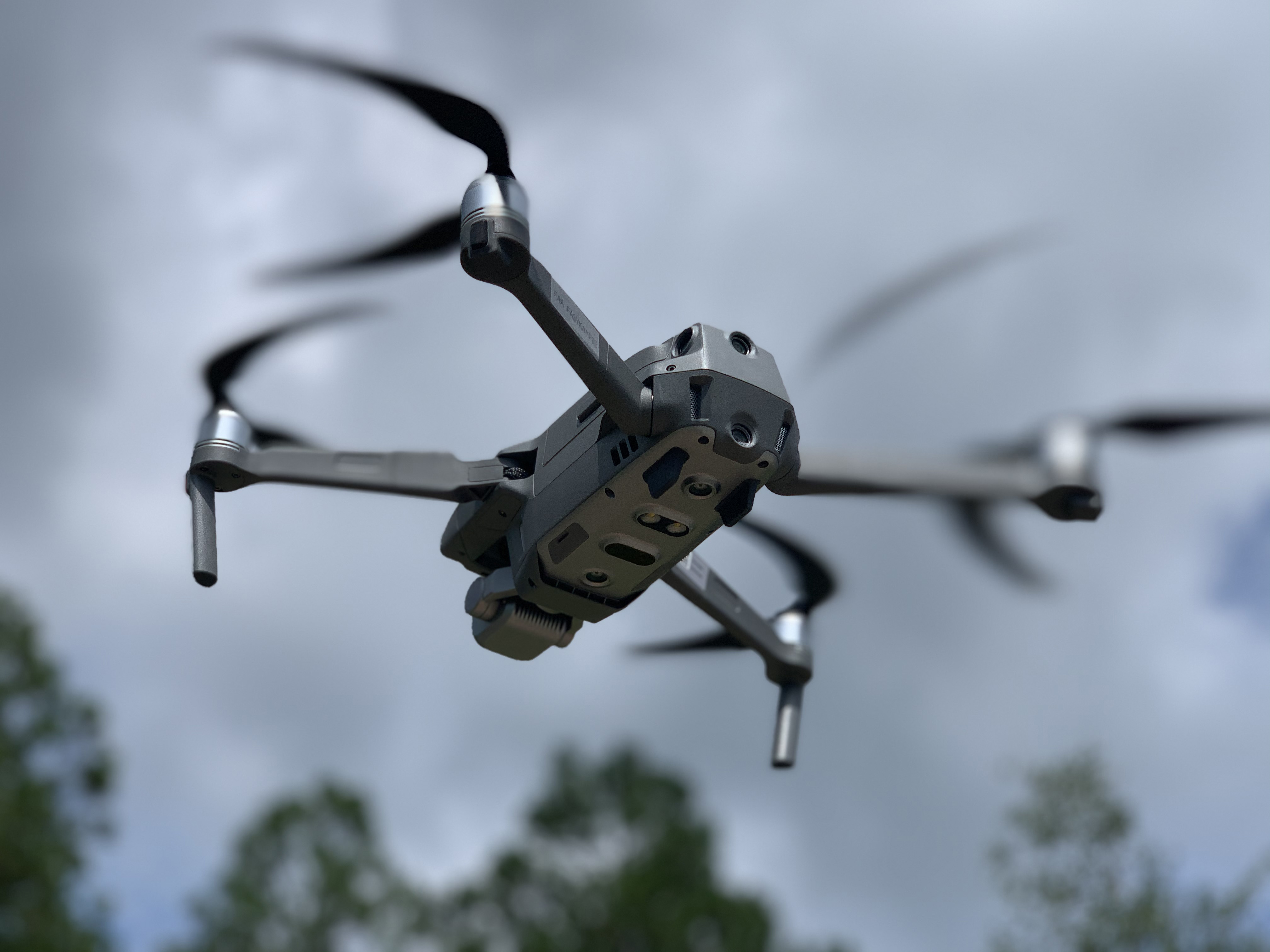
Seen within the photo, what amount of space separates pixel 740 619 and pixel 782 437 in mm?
2207

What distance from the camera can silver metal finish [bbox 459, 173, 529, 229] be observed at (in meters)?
5.25

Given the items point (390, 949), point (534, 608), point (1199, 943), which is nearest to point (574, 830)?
point (390, 949)

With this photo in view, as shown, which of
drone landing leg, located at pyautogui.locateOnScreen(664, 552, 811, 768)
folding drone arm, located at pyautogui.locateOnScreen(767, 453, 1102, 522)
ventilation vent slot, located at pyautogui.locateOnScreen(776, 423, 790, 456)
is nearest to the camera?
ventilation vent slot, located at pyautogui.locateOnScreen(776, 423, 790, 456)

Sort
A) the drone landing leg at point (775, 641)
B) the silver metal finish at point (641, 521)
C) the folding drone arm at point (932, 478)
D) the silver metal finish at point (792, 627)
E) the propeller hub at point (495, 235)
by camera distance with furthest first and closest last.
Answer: the silver metal finish at point (792, 627), the drone landing leg at point (775, 641), the folding drone arm at point (932, 478), the silver metal finish at point (641, 521), the propeller hub at point (495, 235)

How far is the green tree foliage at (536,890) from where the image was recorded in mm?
32594

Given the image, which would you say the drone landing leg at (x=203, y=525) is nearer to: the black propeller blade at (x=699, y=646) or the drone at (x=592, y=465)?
the drone at (x=592, y=465)

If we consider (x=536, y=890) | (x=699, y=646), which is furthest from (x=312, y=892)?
(x=699, y=646)

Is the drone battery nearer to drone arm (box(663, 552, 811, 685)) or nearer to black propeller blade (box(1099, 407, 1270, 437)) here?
drone arm (box(663, 552, 811, 685))

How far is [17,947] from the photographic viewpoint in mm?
25156

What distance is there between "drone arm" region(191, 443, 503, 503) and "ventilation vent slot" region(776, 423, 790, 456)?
1493mm

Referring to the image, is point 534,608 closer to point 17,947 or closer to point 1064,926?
point 1064,926

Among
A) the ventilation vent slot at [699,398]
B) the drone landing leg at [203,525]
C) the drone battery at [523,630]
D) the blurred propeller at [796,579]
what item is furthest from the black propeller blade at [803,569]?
the drone landing leg at [203,525]

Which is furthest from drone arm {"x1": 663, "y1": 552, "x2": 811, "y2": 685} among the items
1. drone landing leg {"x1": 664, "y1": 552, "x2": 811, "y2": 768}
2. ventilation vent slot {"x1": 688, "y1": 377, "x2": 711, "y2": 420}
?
ventilation vent slot {"x1": 688, "y1": 377, "x2": 711, "y2": 420}

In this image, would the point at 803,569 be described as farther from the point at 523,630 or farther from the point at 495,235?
the point at 495,235
